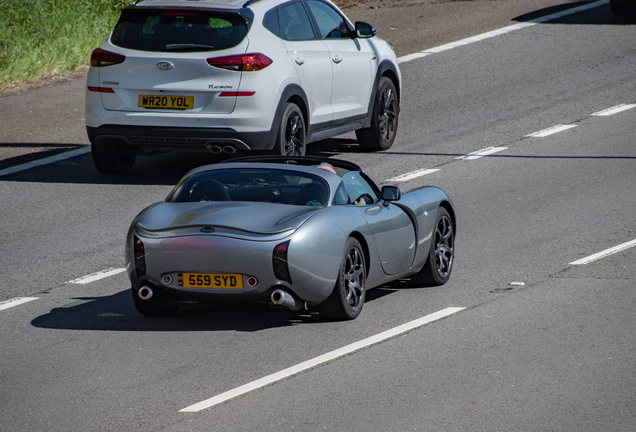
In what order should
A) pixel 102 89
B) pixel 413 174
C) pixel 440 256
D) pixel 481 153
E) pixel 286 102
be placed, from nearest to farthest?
pixel 440 256
pixel 102 89
pixel 286 102
pixel 413 174
pixel 481 153

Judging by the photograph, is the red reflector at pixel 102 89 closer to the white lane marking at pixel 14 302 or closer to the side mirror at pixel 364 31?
the side mirror at pixel 364 31

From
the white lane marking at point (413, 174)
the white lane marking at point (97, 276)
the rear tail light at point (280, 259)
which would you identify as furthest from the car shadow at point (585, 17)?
the rear tail light at point (280, 259)

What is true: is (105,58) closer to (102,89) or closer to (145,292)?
(102,89)

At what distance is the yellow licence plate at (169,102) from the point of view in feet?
40.4

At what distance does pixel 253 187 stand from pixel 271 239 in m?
0.97

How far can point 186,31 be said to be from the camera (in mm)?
12422

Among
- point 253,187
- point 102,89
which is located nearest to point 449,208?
point 253,187

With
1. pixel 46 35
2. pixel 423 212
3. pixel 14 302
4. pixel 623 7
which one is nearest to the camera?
pixel 14 302

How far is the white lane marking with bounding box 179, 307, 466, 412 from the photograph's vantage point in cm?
624

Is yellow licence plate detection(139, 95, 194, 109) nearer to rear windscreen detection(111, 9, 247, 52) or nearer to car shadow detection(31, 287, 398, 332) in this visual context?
rear windscreen detection(111, 9, 247, 52)

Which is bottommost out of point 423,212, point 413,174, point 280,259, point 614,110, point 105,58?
point 614,110

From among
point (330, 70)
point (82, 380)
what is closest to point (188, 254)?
point (82, 380)

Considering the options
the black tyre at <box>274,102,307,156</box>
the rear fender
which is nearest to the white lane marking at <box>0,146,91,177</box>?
the black tyre at <box>274,102,307,156</box>

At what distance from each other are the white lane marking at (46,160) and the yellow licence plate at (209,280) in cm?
696
